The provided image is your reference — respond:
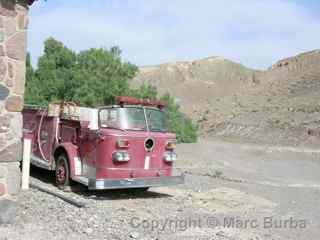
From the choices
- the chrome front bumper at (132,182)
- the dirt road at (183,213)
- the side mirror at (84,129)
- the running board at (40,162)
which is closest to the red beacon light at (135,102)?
the side mirror at (84,129)

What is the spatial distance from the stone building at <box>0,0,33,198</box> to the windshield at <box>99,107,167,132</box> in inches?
134

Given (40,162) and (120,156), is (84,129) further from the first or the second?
(40,162)

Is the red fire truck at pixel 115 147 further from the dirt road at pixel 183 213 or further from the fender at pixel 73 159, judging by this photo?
the dirt road at pixel 183 213

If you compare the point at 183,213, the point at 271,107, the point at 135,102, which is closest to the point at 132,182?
the point at 183,213

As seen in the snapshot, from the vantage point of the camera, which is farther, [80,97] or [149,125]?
[80,97]

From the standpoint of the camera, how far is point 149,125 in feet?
37.1

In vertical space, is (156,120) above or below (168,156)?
above

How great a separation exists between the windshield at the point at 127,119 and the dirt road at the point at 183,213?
4.90 feet

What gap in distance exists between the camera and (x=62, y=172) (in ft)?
38.5

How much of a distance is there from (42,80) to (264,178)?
13154mm

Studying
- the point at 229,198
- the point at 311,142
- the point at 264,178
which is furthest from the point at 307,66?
the point at 229,198

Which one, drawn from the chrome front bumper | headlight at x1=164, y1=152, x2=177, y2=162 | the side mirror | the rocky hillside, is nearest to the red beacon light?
the side mirror

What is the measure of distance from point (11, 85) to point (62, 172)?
4376 millimetres

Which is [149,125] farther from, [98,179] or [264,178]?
[264,178]
